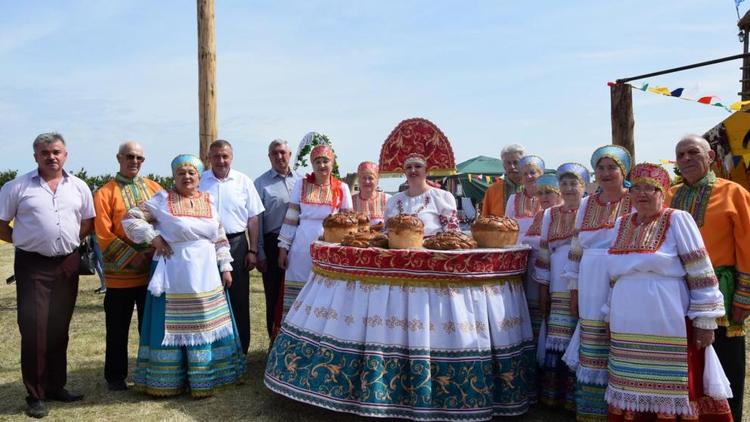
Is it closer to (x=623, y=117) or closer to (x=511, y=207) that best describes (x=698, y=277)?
(x=511, y=207)

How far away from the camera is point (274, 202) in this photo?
5703 mm

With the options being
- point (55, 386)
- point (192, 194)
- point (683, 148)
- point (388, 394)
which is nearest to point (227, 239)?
point (192, 194)

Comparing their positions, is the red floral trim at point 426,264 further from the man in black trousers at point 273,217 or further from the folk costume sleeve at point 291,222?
the man in black trousers at point 273,217

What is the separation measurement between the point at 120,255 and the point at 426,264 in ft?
7.93

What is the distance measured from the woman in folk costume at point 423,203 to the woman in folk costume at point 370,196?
62 cm

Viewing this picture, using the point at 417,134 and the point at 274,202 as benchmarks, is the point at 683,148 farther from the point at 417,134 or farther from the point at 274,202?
the point at 274,202

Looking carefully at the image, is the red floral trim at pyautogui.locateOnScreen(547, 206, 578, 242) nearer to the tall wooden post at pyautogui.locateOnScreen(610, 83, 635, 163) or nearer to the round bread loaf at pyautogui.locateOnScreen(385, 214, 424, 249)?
the round bread loaf at pyautogui.locateOnScreen(385, 214, 424, 249)

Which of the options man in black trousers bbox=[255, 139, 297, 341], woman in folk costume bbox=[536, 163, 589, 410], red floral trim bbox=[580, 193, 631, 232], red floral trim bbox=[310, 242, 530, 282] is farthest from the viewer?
man in black trousers bbox=[255, 139, 297, 341]

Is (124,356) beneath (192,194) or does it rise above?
beneath

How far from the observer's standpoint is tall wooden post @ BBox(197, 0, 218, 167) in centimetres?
794

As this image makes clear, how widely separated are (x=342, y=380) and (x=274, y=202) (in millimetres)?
2304

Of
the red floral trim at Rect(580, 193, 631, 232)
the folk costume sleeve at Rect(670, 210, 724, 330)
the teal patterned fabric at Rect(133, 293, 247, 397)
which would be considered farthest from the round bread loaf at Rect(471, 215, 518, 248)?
the teal patterned fabric at Rect(133, 293, 247, 397)

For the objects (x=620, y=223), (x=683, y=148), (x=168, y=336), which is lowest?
(x=168, y=336)

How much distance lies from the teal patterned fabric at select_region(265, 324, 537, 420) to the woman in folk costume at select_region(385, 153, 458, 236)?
3.79 feet
